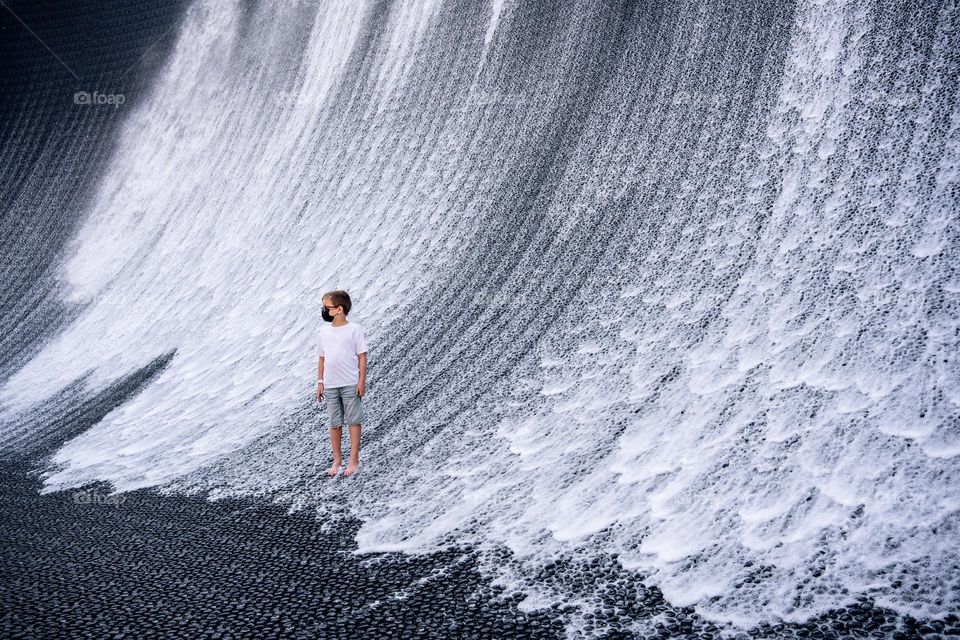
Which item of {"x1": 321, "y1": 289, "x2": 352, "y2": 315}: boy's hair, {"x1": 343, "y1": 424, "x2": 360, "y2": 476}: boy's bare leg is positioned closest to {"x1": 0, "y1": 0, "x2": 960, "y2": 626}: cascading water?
{"x1": 343, "y1": 424, "x2": 360, "y2": 476}: boy's bare leg

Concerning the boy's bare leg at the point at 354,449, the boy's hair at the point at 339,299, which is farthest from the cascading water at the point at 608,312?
the boy's hair at the point at 339,299

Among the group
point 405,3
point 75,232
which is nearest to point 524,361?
point 405,3

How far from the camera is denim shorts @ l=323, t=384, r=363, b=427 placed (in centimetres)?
310

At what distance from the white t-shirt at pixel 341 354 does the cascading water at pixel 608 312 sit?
0.44 metres

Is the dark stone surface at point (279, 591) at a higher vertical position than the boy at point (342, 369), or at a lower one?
lower

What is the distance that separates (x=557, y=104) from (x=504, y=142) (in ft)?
1.49

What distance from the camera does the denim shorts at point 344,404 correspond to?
10.2 feet

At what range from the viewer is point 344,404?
3.14m
